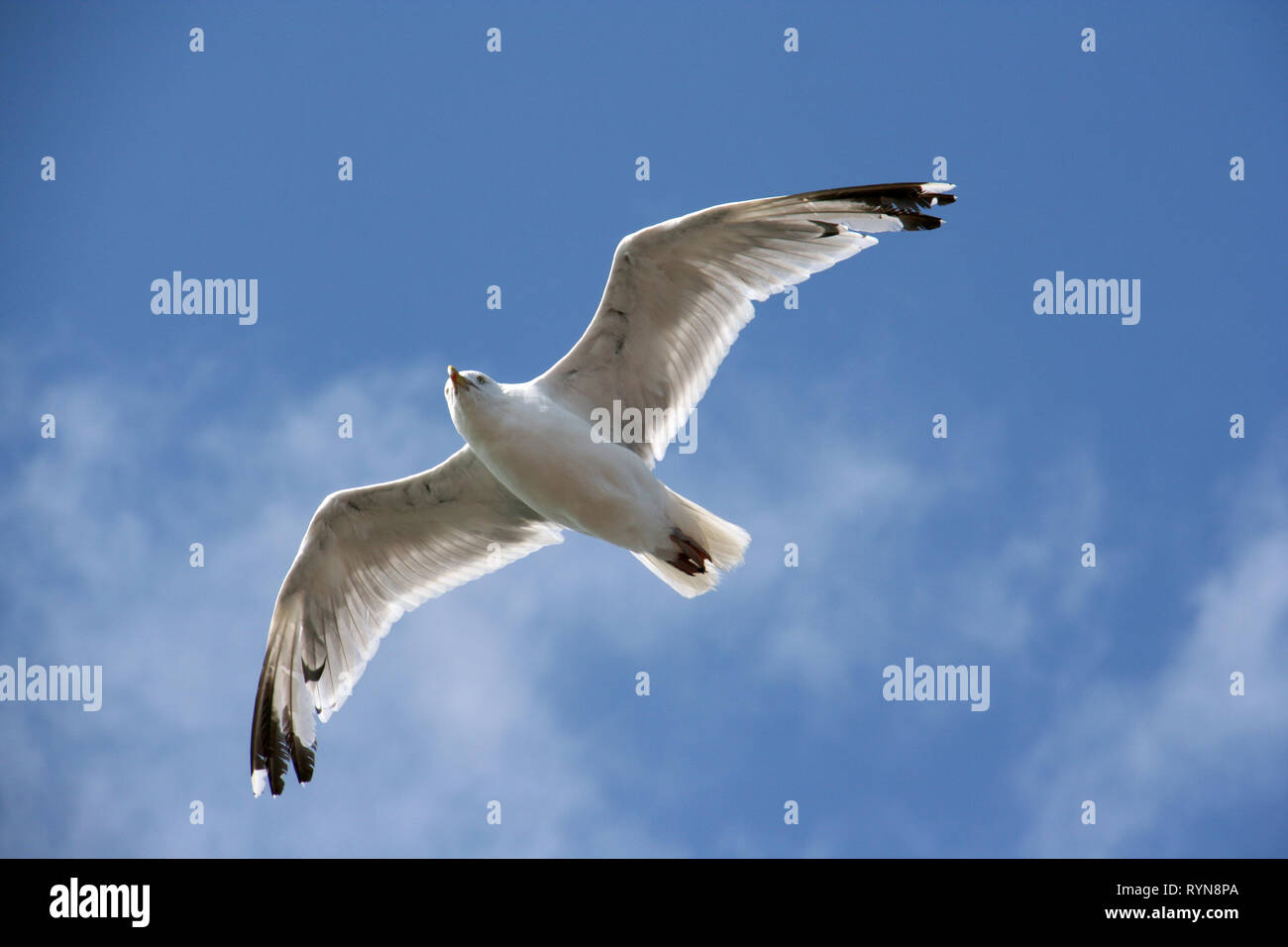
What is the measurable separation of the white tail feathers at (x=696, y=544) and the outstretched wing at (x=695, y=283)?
675 millimetres

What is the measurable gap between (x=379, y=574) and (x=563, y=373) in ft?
7.42

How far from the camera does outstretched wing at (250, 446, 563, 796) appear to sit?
31.2 feet

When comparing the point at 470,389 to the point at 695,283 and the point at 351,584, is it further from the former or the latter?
the point at 351,584

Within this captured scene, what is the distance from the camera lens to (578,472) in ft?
27.1

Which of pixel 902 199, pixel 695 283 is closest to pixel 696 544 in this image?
pixel 695 283

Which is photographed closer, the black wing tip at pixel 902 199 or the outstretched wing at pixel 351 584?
the black wing tip at pixel 902 199

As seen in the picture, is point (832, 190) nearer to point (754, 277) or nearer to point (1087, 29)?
point (754, 277)

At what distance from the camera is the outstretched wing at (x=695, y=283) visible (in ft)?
27.2

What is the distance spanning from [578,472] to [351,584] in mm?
2471

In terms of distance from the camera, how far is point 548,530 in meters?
9.69

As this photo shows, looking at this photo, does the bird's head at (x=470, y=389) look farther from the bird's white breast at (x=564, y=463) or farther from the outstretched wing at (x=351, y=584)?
the outstretched wing at (x=351, y=584)

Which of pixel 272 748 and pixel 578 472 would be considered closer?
pixel 578 472

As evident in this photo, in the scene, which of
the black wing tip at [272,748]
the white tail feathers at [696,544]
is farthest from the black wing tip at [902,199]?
the black wing tip at [272,748]

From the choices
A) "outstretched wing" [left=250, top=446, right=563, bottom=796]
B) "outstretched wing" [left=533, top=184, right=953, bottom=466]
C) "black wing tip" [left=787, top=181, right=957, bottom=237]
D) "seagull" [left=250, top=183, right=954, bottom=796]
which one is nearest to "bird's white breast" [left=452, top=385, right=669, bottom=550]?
"seagull" [left=250, top=183, right=954, bottom=796]
